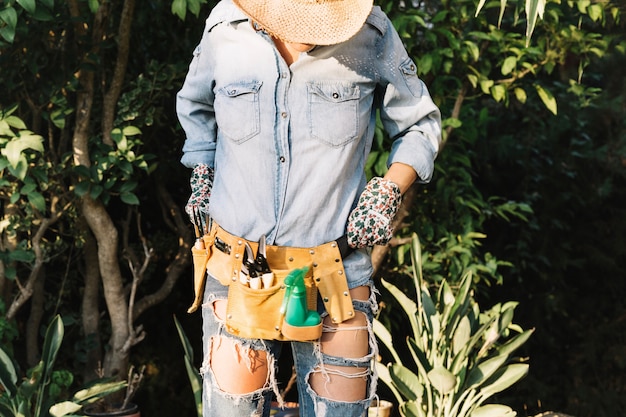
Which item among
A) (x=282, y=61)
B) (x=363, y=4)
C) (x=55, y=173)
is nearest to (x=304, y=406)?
(x=282, y=61)

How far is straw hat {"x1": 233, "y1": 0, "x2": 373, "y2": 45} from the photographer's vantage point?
1.88m

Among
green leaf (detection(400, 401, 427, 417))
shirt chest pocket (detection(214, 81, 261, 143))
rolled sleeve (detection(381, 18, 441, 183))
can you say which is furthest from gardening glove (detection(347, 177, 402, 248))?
green leaf (detection(400, 401, 427, 417))

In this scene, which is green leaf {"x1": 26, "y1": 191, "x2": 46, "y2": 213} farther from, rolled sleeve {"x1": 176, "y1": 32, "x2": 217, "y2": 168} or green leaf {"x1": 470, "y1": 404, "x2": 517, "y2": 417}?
green leaf {"x1": 470, "y1": 404, "x2": 517, "y2": 417}

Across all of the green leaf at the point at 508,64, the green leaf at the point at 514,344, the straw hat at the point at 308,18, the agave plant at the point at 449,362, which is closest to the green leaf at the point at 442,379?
the agave plant at the point at 449,362

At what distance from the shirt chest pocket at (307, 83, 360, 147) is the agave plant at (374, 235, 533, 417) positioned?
151 centimetres

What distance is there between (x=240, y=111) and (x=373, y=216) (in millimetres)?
367

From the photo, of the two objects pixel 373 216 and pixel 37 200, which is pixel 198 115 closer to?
pixel 373 216

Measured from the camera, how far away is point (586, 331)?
218 inches

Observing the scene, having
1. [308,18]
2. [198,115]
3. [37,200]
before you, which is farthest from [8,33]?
[308,18]

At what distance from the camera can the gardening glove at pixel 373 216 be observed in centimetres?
192

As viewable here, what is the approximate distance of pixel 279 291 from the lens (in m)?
1.92

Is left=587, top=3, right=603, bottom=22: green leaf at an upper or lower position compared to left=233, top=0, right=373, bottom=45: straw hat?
lower

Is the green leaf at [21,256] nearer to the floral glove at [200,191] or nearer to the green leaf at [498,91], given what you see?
the floral glove at [200,191]

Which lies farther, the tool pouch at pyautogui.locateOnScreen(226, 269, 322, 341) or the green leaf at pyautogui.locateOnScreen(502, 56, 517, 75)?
the green leaf at pyautogui.locateOnScreen(502, 56, 517, 75)
